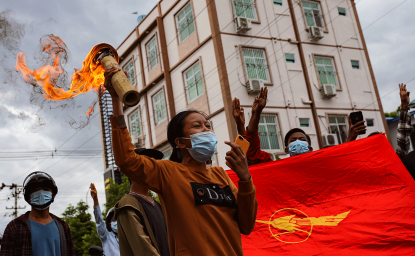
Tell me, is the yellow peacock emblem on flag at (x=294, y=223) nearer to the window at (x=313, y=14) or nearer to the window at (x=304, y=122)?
the window at (x=304, y=122)

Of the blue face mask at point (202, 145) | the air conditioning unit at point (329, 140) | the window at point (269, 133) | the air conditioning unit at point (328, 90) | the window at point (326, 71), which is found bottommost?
the blue face mask at point (202, 145)

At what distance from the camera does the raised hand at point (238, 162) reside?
2.51 m

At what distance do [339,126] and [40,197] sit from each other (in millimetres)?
17531

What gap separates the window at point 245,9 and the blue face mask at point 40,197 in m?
15.9

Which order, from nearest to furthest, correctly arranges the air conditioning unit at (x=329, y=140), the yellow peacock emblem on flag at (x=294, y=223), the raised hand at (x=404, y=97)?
the yellow peacock emblem on flag at (x=294, y=223) → the raised hand at (x=404, y=97) → the air conditioning unit at (x=329, y=140)

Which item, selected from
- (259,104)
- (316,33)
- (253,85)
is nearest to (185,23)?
(253,85)

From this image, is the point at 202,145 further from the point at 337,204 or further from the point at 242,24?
the point at 242,24

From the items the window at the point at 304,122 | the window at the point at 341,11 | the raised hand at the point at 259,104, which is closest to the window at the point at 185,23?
the window at the point at 304,122

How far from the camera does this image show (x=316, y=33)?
65.5 ft

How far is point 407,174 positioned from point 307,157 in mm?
1153

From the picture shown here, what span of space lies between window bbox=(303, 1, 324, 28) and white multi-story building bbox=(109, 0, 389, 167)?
6 centimetres

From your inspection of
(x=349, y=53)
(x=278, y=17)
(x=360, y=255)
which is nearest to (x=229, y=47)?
(x=278, y=17)

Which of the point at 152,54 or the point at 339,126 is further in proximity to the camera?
the point at 152,54

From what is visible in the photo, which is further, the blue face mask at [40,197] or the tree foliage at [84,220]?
the tree foliage at [84,220]
